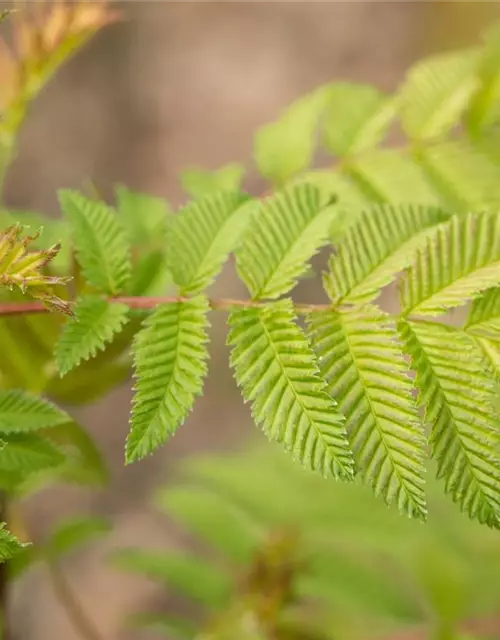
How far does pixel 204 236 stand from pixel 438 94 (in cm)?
74

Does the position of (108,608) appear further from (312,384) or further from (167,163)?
(312,384)

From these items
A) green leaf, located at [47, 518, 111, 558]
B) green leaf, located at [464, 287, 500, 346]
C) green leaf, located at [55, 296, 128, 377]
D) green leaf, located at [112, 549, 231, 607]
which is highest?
green leaf, located at [55, 296, 128, 377]

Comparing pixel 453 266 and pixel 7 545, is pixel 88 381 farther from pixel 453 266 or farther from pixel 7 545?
pixel 453 266

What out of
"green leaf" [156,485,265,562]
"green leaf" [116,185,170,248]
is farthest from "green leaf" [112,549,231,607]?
"green leaf" [116,185,170,248]

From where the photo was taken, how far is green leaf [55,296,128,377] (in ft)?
3.22

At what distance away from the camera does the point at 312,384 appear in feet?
2.96

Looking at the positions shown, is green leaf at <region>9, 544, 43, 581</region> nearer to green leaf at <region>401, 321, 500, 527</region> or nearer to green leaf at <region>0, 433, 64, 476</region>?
green leaf at <region>0, 433, 64, 476</region>

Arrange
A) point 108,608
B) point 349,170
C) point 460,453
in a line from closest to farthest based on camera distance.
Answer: point 460,453, point 349,170, point 108,608

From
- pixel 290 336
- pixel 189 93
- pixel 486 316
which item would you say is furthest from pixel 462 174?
pixel 189 93

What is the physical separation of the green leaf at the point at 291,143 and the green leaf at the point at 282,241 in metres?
0.49

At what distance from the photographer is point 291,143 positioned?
1606 millimetres

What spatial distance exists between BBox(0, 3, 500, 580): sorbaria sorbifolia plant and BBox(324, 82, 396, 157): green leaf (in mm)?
226

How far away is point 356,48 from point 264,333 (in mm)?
3871

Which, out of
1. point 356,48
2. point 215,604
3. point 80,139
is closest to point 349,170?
point 215,604
